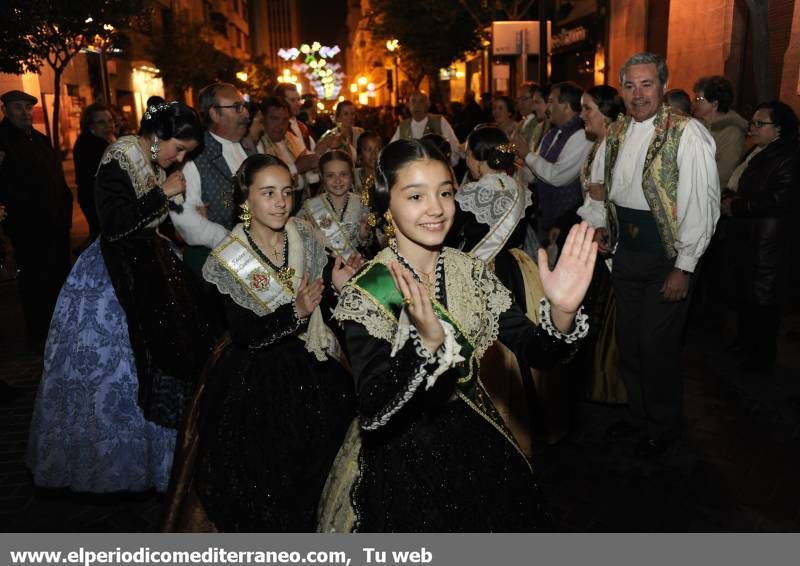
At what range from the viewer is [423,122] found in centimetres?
1055

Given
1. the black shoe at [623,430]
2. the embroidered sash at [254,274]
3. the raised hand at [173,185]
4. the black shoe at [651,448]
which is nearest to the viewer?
the embroidered sash at [254,274]

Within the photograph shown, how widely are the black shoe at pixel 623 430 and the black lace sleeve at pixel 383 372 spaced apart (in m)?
3.18

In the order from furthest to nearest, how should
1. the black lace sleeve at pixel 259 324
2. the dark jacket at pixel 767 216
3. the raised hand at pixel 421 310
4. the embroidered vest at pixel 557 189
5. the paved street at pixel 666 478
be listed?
the embroidered vest at pixel 557 189
the dark jacket at pixel 767 216
the paved street at pixel 666 478
the black lace sleeve at pixel 259 324
the raised hand at pixel 421 310

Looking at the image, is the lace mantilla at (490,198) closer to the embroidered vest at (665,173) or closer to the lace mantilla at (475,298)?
the embroidered vest at (665,173)

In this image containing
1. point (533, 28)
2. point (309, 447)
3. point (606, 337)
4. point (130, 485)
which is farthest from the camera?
point (533, 28)

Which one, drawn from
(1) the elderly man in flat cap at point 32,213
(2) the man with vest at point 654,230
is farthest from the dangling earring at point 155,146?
(1) the elderly man in flat cap at point 32,213

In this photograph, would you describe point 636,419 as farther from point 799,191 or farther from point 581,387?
point 799,191

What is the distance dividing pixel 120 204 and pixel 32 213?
4.12 meters

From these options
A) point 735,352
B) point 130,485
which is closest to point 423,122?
point 735,352

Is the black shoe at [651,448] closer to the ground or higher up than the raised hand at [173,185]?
closer to the ground

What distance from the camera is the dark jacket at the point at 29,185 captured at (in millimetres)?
7258

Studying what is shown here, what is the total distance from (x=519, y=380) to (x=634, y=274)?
3.37 ft

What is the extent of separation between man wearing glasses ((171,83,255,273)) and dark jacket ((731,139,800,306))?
4.19 metres

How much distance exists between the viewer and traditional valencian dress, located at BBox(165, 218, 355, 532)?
347 cm
